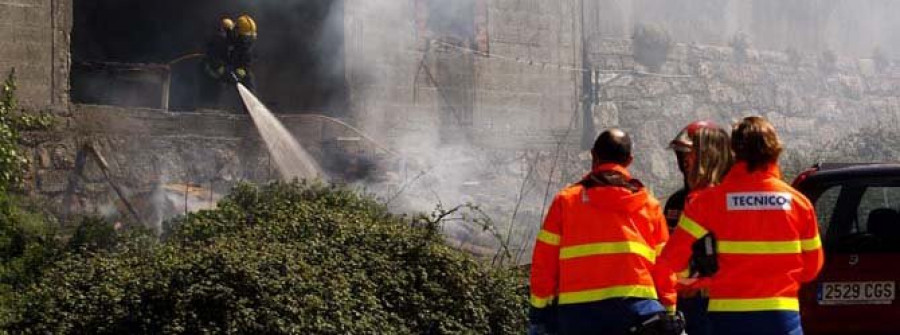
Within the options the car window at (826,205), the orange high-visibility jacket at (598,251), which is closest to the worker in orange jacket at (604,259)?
the orange high-visibility jacket at (598,251)

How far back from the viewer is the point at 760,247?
543cm

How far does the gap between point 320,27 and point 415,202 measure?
88.8 inches

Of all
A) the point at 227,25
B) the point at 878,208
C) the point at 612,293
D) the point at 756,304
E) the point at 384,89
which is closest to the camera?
the point at 756,304

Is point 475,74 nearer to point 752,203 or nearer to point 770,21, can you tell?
point 770,21

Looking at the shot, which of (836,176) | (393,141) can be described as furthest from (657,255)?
(393,141)

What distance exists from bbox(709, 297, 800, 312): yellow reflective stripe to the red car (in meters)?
2.15

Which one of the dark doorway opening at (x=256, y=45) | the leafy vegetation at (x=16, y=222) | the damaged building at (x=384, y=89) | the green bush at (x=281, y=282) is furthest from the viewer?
the dark doorway opening at (x=256, y=45)

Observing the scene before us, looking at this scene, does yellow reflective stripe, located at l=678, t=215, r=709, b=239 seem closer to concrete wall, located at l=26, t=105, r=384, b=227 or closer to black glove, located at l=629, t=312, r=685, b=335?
black glove, located at l=629, t=312, r=685, b=335

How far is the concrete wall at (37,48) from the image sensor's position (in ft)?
35.7

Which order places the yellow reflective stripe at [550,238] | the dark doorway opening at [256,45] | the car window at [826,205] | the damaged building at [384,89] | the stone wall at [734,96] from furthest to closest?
the stone wall at [734,96]
the dark doorway opening at [256,45]
the damaged building at [384,89]
the car window at [826,205]
the yellow reflective stripe at [550,238]

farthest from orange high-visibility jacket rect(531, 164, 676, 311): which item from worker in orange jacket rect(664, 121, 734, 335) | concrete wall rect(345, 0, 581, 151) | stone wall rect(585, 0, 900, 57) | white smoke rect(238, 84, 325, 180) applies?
stone wall rect(585, 0, 900, 57)

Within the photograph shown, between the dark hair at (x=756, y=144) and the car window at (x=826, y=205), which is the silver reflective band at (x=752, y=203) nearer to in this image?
the dark hair at (x=756, y=144)


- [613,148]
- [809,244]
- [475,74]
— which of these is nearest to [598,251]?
[613,148]

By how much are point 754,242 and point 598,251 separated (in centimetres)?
65
